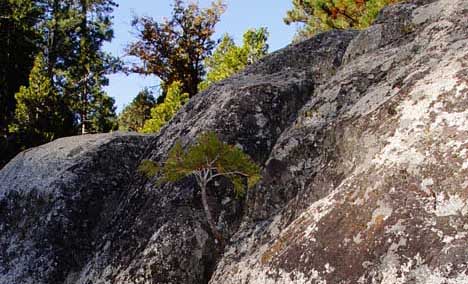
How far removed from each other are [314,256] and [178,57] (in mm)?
25116

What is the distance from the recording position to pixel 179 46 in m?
29.7

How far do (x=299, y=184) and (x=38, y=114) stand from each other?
1625 cm

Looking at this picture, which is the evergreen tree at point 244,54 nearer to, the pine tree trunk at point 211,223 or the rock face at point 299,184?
the rock face at point 299,184

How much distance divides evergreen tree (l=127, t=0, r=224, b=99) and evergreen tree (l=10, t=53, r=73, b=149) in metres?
8.21

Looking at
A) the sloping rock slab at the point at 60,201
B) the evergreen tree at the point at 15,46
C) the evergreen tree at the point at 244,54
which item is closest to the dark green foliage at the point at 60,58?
the evergreen tree at the point at 15,46

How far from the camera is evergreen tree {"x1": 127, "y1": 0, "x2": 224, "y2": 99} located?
1152 inches

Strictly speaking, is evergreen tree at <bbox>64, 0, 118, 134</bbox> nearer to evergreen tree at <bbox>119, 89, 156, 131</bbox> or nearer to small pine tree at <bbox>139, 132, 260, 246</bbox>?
evergreen tree at <bbox>119, 89, 156, 131</bbox>

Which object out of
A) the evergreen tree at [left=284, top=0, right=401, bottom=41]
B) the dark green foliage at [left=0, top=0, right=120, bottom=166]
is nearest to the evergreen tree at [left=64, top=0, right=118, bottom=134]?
the dark green foliage at [left=0, top=0, right=120, bottom=166]

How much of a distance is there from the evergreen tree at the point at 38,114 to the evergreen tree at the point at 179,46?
8205 millimetres

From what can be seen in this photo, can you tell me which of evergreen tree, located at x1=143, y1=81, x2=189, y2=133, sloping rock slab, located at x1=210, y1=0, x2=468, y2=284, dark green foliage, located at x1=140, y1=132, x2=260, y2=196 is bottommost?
sloping rock slab, located at x1=210, y1=0, x2=468, y2=284

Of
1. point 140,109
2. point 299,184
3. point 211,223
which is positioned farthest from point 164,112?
point 299,184

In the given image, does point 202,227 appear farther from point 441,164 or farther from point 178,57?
point 178,57

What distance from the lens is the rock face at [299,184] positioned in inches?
194

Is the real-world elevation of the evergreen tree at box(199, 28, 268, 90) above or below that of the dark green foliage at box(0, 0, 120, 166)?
below
